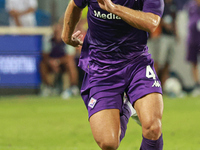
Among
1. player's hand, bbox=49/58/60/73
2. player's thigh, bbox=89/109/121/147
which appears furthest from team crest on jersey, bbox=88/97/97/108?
player's hand, bbox=49/58/60/73

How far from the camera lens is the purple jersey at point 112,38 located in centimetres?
480

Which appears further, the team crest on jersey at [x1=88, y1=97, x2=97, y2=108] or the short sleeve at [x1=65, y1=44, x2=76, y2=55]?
the short sleeve at [x1=65, y1=44, x2=76, y2=55]

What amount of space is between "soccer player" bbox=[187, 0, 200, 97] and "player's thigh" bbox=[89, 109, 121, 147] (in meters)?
8.67

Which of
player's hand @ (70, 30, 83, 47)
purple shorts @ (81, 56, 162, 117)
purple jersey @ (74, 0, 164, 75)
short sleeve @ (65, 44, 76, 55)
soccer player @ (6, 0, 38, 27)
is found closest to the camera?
purple shorts @ (81, 56, 162, 117)

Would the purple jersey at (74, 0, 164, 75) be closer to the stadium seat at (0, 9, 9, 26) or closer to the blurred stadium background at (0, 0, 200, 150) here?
the blurred stadium background at (0, 0, 200, 150)

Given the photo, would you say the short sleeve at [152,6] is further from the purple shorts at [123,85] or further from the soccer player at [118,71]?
the purple shorts at [123,85]

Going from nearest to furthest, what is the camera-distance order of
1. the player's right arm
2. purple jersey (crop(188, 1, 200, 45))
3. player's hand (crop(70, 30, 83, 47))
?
the player's right arm → player's hand (crop(70, 30, 83, 47)) → purple jersey (crop(188, 1, 200, 45))

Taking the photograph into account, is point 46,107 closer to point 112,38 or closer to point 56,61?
point 56,61

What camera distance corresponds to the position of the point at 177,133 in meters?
7.41

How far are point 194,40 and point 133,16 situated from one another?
9.50 meters

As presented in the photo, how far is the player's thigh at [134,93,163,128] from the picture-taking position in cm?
438

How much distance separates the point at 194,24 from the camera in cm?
1339

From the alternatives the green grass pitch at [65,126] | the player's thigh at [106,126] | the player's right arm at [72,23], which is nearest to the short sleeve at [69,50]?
the green grass pitch at [65,126]

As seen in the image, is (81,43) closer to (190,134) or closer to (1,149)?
(1,149)
